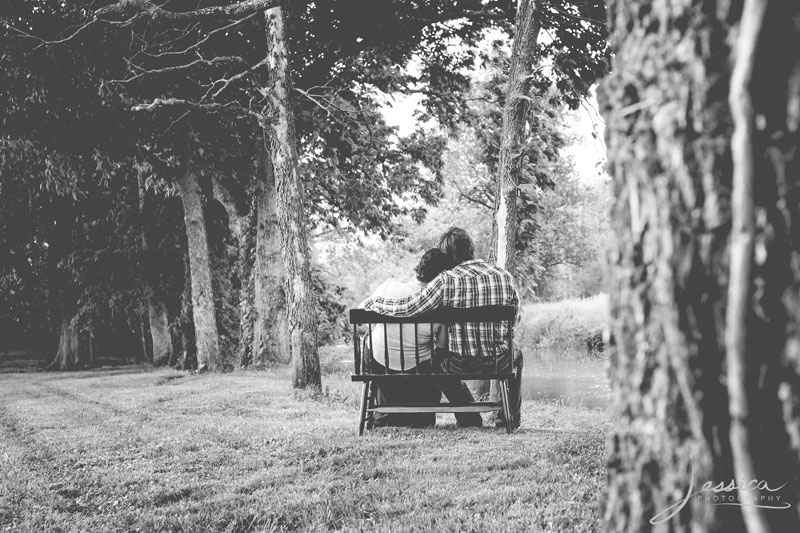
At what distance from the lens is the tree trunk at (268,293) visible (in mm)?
15250

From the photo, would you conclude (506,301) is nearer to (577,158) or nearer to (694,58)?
(694,58)

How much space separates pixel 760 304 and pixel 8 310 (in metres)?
27.3

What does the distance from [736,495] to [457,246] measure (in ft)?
15.1

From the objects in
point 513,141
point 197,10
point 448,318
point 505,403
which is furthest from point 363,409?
point 197,10

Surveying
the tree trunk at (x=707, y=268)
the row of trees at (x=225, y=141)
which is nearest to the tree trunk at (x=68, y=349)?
the row of trees at (x=225, y=141)

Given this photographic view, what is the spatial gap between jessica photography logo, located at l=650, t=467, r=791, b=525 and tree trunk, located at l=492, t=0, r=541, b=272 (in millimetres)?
6205

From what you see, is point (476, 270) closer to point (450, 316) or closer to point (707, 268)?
point (450, 316)

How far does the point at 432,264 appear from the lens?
18.6 feet

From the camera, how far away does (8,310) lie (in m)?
24.3

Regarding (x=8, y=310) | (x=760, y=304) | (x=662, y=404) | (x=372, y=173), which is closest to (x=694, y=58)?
(x=760, y=304)

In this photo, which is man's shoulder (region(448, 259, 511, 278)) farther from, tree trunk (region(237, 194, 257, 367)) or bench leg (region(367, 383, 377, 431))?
tree trunk (region(237, 194, 257, 367))

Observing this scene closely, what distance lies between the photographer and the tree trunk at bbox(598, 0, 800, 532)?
3.70 ft

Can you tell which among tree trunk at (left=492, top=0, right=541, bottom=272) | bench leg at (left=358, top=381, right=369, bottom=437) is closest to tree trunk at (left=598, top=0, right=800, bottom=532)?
bench leg at (left=358, top=381, right=369, bottom=437)

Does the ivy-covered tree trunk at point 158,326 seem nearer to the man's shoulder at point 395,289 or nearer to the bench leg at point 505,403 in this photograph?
the man's shoulder at point 395,289
